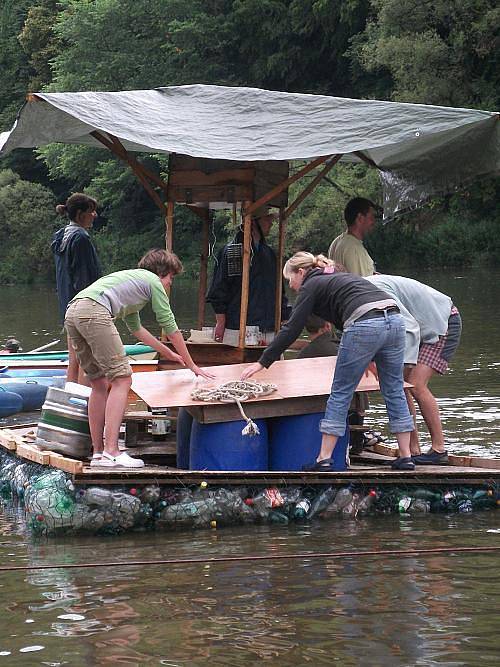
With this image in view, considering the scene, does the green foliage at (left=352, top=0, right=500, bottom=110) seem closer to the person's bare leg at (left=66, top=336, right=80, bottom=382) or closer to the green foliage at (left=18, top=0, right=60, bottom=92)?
the person's bare leg at (left=66, top=336, right=80, bottom=382)

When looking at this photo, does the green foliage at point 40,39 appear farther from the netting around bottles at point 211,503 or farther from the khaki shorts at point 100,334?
the netting around bottles at point 211,503

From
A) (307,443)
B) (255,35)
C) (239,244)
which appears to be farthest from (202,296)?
(255,35)

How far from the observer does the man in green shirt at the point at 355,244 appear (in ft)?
31.8

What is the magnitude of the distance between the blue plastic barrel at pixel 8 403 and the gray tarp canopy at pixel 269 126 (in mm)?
2839

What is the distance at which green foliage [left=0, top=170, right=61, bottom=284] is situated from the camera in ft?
194

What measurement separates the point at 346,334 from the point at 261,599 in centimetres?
219

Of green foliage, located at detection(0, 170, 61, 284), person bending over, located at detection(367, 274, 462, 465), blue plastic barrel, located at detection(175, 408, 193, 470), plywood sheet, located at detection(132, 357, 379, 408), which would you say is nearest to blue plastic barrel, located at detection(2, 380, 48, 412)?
plywood sheet, located at detection(132, 357, 379, 408)

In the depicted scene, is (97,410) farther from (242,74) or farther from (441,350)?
(242,74)

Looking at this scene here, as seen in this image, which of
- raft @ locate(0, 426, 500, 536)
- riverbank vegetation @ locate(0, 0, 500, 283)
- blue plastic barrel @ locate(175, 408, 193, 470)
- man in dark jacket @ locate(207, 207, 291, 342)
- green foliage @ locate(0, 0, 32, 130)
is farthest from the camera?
green foliage @ locate(0, 0, 32, 130)

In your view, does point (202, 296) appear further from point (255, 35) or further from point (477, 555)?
point (255, 35)

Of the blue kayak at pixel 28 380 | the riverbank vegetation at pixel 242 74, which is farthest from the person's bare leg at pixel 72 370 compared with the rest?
the riverbank vegetation at pixel 242 74

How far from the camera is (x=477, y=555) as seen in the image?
297 inches

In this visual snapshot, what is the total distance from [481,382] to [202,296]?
583 cm

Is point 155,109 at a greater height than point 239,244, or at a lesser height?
greater
